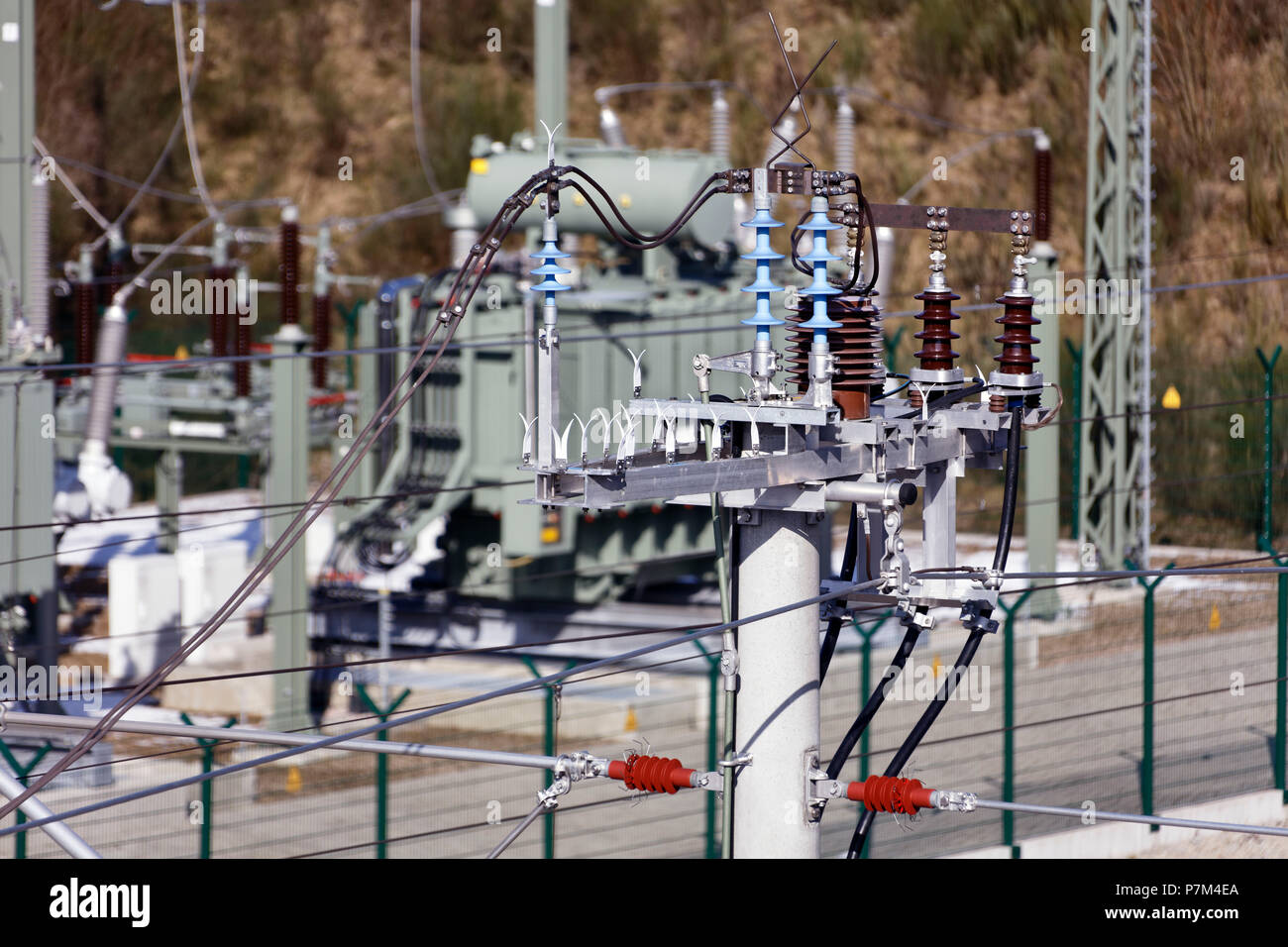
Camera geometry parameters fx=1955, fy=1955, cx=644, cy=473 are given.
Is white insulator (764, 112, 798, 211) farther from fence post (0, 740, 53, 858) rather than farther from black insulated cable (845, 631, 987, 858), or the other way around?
fence post (0, 740, 53, 858)

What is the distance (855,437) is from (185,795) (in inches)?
284

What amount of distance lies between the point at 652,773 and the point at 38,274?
400 inches

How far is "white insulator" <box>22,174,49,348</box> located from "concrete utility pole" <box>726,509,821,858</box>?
8964 mm

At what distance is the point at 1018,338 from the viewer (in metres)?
6.55

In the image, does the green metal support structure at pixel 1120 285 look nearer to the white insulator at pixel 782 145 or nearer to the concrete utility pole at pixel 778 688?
the white insulator at pixel 782 145

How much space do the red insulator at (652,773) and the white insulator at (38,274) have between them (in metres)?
8.70

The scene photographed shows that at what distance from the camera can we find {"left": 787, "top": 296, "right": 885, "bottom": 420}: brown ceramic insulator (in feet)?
19.9

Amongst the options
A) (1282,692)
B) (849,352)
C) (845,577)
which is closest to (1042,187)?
(1282,692)

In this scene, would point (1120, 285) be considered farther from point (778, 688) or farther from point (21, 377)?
point (778, 688)

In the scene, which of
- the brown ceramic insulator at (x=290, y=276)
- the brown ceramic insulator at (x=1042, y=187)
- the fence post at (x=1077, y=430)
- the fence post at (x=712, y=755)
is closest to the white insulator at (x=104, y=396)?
the brown ceramic insulator at (x=290, y=276)

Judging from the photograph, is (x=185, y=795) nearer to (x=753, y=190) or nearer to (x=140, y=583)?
(x=140, y=583)

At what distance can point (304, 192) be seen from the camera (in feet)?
125

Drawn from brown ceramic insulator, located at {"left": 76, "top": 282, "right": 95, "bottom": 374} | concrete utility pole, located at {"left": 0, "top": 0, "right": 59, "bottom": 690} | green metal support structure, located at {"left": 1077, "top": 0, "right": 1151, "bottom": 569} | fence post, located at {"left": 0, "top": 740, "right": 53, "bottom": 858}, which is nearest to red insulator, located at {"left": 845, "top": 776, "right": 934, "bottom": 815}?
fence post, located at {"left": 0, "top": 740, "right": 53, "bottom": 858}

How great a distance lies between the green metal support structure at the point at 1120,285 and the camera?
56.5 ft
